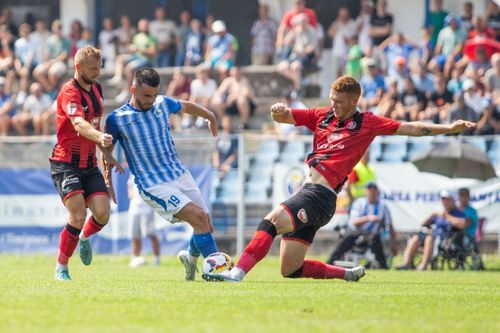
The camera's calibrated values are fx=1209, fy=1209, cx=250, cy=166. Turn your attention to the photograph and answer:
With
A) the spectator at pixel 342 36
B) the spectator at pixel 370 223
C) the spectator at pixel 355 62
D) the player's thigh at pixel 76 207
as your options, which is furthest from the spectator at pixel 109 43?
the player's thigh at pixel 76 207

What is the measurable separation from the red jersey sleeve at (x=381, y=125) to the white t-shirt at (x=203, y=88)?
13787mm

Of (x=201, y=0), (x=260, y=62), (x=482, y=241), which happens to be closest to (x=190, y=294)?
(x=482, y=241)

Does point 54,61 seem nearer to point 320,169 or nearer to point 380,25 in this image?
point 380,25

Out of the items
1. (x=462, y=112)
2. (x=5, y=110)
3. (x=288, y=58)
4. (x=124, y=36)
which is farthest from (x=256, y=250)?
(x=124, y=36)

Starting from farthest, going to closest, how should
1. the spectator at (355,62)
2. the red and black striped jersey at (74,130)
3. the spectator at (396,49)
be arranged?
1. the spectator at (355,62)
2. the spectator at (396,49)
3. the red and black striped jersey at (74,130)

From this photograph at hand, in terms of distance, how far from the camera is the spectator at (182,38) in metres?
28.8

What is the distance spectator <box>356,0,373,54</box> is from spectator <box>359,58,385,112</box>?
1.62 metres

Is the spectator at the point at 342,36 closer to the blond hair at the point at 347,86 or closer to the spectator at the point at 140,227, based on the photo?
the spectator at the point at 140,227

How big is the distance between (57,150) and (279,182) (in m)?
8.96

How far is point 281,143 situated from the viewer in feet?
73.4

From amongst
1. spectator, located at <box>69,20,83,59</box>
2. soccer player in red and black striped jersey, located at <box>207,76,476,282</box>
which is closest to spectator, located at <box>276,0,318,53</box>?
spectator, located at <box>69,20,83,59</box>

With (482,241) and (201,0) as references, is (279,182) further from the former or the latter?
(201,0)

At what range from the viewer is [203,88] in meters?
26.2

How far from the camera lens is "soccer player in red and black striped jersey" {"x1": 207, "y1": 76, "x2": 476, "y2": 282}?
12234 millimetres
